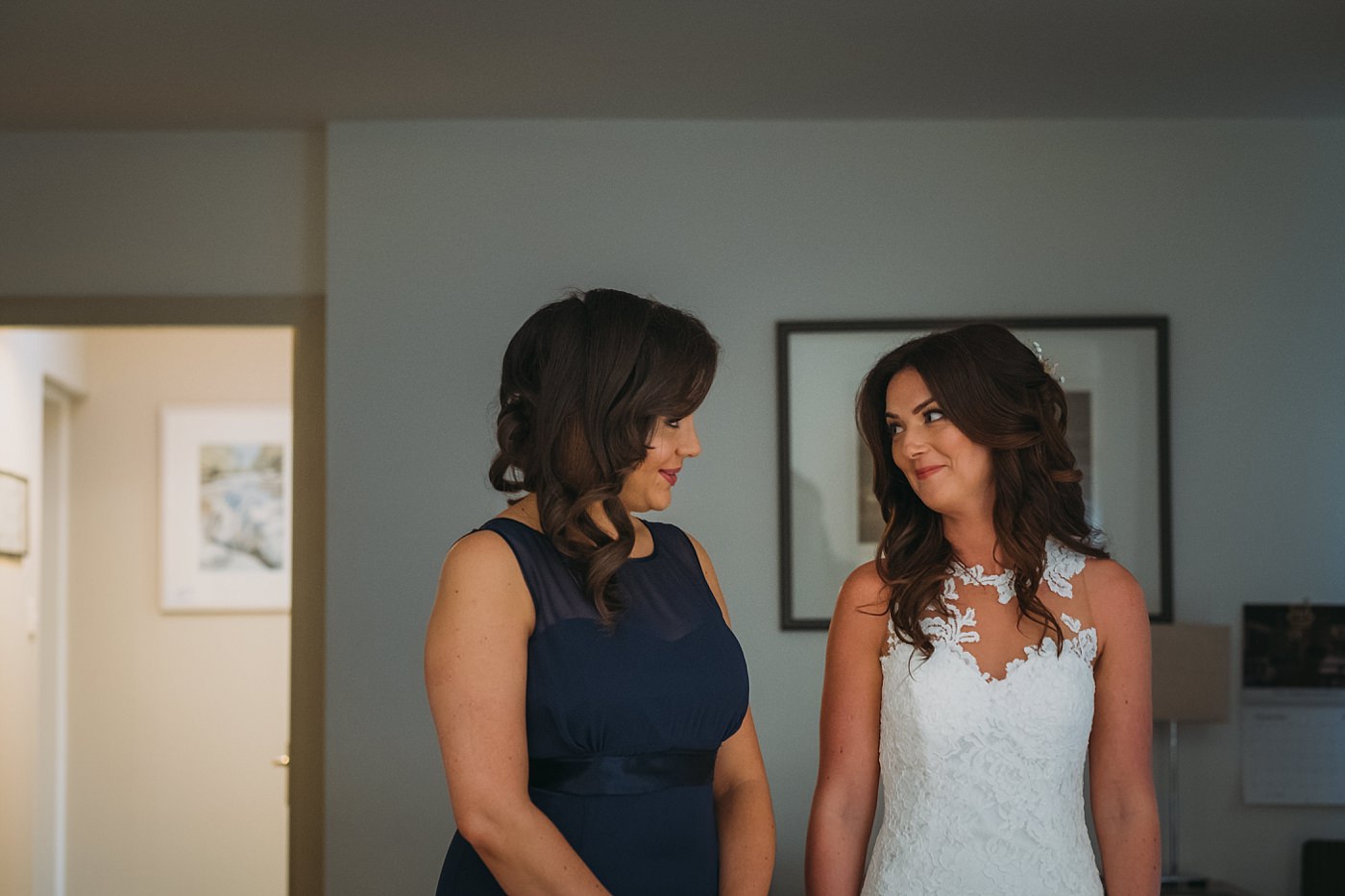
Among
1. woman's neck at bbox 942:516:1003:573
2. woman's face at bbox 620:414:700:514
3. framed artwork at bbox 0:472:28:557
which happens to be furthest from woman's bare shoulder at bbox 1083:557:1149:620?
framed artwork at bbox 0:472:28:557

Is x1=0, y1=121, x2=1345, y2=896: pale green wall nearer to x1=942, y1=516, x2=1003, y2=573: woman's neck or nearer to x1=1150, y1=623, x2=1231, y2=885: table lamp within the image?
x1=1150, y1=623, x2=1231, y2=885: table lamp

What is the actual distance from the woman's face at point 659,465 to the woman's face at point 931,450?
498mm

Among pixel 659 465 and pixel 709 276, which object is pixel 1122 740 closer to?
pixel 659 465

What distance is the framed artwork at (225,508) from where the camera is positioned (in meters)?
6.39

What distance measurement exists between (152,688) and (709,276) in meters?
3.42

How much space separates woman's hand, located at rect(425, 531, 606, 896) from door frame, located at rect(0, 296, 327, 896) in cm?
275

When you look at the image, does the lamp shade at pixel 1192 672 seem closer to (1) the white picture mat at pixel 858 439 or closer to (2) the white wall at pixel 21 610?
(1) the white picture mat at pixel 858 439

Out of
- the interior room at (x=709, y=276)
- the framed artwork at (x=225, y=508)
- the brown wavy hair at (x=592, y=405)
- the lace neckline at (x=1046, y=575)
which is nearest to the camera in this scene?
the brown wavy hair at (x=592, y=405)

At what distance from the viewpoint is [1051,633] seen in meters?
2.35

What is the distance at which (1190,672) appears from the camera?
4012mm

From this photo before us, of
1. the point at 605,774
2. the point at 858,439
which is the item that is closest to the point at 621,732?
the point at 605,774

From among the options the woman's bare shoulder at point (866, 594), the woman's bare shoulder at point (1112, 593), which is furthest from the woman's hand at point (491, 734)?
the woman's bare shoulder at point (1112, 593)

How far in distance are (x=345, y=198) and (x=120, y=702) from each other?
3.03 metres

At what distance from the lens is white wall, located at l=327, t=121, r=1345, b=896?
14.1ft
